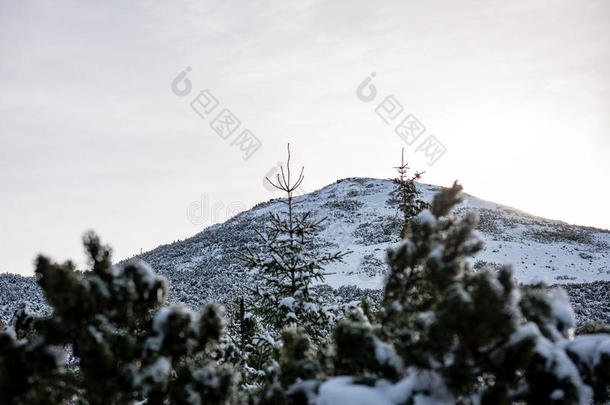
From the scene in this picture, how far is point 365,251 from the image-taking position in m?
45.1

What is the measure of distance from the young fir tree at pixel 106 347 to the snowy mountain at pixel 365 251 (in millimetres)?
20558

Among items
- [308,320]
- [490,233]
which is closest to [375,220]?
[490,233]

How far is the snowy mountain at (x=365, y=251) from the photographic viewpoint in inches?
1296

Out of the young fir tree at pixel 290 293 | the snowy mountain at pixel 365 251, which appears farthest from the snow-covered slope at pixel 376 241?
the young fir tree at pixel 290 293

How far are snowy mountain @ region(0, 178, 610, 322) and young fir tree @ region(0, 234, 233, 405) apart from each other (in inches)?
809

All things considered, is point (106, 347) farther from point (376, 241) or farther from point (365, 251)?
point (376, 241)

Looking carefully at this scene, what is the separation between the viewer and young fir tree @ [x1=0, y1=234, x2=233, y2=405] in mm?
3488

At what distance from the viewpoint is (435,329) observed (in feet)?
10.7

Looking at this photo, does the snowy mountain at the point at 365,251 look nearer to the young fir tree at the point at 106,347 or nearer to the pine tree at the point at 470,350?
the pine tree at the point at 470,350

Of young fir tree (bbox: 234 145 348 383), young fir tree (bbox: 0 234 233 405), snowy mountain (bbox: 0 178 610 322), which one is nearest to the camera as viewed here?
young fir tree (bbox: 0 234 233 405)

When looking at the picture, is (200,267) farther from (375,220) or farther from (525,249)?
(525,249)

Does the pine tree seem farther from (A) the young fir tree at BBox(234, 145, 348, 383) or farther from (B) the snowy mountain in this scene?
(B) the snowy mountain

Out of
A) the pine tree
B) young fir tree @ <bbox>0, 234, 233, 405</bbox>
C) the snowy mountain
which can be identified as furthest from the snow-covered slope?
young fir tree @ <bbox>0, 234, 233, 405</bbox>

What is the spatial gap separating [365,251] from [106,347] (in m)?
42.7
